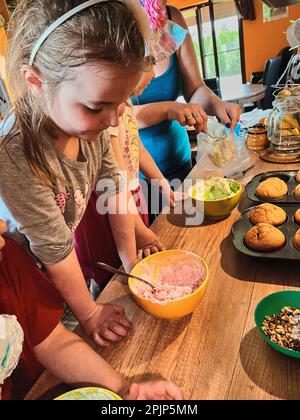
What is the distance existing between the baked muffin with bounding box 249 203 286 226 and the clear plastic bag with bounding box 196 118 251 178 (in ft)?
1.49

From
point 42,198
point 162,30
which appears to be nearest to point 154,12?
point 162,30

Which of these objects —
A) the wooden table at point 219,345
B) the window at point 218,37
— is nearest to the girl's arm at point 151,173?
the wooden table at point 219,345

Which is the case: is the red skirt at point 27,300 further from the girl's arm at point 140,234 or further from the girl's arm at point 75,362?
the girl's arm at point 140,234

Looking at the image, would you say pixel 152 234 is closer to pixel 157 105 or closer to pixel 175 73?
pixel 157 105

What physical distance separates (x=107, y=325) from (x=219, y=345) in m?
0.24

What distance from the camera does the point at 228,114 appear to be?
4.90 ft

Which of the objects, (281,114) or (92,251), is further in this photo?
(281,114)

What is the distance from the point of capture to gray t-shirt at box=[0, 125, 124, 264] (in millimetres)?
661

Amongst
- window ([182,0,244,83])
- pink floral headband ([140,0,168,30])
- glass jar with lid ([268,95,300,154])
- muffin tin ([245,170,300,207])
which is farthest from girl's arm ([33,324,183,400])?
window ([182,0,244,83])

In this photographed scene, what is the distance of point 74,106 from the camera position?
0.62 meters

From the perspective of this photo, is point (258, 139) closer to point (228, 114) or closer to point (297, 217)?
point (228, 114)

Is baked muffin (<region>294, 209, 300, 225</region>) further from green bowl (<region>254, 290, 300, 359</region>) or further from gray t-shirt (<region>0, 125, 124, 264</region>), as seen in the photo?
gray t-shirt (<region>0, 125, 124, 264</region>)
